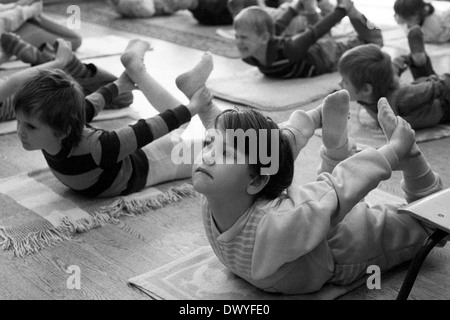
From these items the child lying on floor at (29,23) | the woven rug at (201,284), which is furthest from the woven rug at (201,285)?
the child lying on floor at (29,23)

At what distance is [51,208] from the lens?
169 cm

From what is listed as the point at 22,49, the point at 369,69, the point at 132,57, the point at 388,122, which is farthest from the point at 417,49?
the point at 22,49

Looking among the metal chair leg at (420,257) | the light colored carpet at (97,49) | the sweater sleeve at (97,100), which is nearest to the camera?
the metal chair leg at (420,257)

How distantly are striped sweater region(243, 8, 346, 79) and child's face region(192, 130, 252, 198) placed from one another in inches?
61.9

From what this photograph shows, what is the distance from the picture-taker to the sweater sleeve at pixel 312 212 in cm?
119

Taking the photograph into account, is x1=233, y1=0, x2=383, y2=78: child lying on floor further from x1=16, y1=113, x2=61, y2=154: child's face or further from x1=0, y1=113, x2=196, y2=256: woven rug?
x1=16, y1=113, x2=61, y2=154: child's face

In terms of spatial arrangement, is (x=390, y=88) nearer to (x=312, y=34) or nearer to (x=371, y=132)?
(x=371, y=132)

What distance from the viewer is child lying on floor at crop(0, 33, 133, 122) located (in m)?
2.01

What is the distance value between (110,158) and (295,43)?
1.31m

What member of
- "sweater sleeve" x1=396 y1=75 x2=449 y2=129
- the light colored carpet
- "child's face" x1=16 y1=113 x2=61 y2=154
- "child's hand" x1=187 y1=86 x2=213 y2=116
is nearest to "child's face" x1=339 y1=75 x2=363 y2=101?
"sweater sleeve" x1=396 y1=75 x2=449 y2=129

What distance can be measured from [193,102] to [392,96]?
0.67 m

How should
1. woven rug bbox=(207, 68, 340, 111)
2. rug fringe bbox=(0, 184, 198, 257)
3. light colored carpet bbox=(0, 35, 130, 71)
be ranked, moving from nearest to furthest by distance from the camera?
rug fringe bbox=(0, 184, 198, 257)
woven rug bbox=(207, 68, 340, 111)
light colored carpet bbox=(0, 35, 130, 71)

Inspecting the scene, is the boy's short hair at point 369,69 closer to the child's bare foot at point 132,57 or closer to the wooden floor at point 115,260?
the wooden floor at point 115,260

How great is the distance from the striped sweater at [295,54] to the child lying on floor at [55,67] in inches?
25.7
